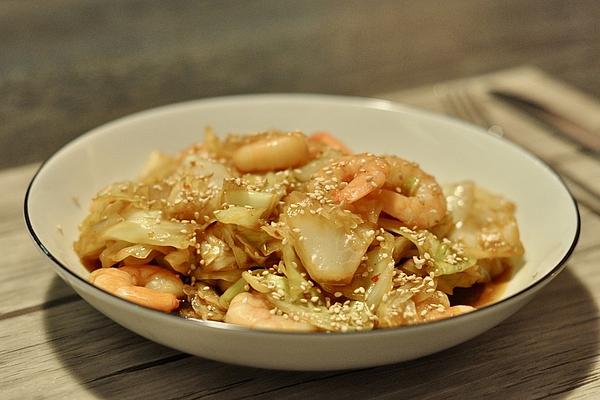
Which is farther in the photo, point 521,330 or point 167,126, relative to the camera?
point 167,126

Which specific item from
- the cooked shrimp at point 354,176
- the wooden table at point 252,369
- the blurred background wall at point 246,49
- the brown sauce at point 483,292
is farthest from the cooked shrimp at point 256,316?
the blurred background wall at point 246,49

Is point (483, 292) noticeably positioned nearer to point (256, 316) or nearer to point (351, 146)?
point (256, 316)

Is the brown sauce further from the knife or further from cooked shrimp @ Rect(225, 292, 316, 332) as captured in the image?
the knife

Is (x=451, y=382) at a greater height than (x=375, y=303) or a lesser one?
lesser

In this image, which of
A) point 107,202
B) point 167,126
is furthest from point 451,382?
point 167,126

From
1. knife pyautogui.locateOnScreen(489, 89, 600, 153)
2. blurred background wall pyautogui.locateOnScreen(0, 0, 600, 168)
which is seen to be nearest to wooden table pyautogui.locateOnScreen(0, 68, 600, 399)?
knife pyautogui.locateOnScreen(489, 89, 600, 153)

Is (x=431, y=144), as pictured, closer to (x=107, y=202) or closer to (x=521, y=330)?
(x=521, y=330)

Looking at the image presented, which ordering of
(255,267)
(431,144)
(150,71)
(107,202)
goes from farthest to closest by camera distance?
1. (150,71)
2. (431,144)
3. (107,202)
4. (255,267)
